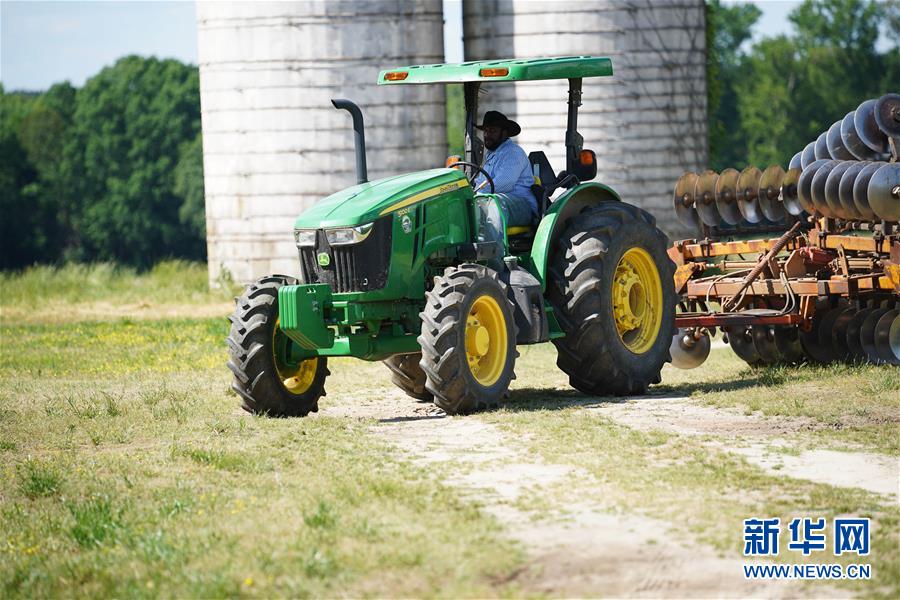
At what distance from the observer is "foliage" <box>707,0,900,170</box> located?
6919 cm

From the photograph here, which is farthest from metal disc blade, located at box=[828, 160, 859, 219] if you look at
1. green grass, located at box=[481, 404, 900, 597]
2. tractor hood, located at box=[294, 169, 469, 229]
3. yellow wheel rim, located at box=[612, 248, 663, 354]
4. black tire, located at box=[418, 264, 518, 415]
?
green grass, located at box=[481, 404, 900, 597]

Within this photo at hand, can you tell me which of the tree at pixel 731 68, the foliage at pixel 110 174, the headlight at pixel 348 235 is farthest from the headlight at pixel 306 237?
the foliage at pixel 110 174

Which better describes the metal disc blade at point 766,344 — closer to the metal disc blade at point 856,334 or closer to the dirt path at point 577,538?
the metal disc blade at point 856,334

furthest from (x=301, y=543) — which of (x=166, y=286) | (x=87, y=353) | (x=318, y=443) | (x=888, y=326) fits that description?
(x=166, y=286)

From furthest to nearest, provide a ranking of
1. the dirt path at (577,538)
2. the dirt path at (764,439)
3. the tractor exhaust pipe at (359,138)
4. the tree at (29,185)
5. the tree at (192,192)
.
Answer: the tree at (192,192) → the tree at (29,185) → the tractor exhaust pipe at (359,138) → the dirt path at (764,439) → the dirt path at (577,538)

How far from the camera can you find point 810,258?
44.7 ft

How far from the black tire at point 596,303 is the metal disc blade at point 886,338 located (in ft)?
6.31

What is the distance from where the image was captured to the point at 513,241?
1240cm

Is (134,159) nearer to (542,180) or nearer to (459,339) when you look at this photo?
(542,180)

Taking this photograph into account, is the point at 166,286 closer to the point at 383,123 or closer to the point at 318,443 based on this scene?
the point at 383,123

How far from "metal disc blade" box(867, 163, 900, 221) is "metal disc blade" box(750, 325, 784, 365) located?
1.67m

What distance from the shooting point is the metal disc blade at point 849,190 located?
1335cm

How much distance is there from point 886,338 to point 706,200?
9.26 feet

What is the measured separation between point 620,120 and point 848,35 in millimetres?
54421
